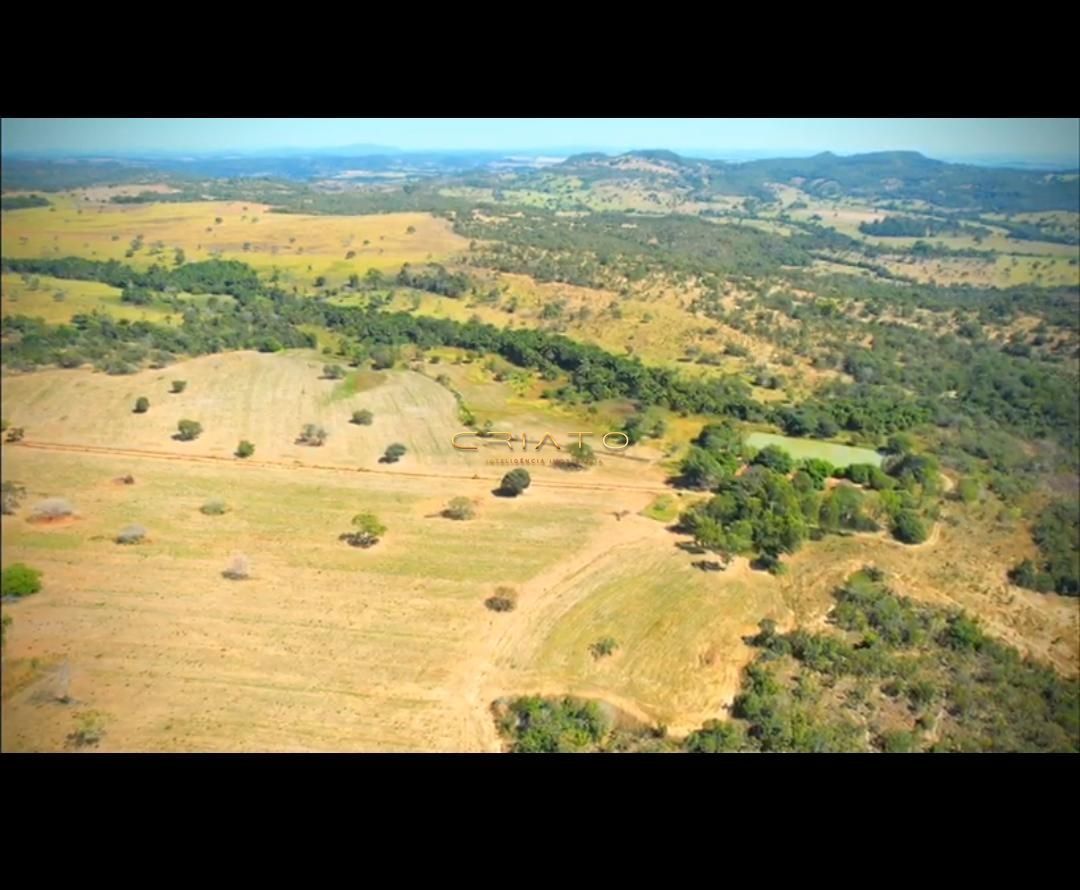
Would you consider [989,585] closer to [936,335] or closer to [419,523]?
[419,523]

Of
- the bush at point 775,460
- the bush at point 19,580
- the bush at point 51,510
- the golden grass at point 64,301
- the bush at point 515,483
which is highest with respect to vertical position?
the golden grass at point 64,301

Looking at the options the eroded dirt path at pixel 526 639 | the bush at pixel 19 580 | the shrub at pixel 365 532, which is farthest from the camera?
the shrub at pixel 365 532

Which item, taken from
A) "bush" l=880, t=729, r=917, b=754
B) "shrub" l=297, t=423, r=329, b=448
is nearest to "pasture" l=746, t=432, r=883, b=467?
"bush" l=880, t=729, r=917, b=754

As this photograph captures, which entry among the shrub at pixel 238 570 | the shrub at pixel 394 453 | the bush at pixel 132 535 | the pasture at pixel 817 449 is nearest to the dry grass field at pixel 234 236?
the bush at pixel 132 535

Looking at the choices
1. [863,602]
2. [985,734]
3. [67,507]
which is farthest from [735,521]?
[67,507]

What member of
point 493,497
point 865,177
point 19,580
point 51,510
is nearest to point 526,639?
point 493,497

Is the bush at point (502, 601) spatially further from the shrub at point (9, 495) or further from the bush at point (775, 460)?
the bush at point (775, 460)
